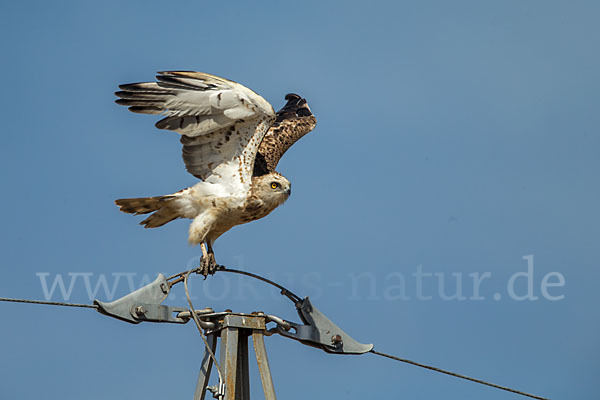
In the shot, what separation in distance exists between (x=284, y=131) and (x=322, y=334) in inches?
165

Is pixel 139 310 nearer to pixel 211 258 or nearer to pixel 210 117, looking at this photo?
pixel 211 258

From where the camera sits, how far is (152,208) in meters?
8.51

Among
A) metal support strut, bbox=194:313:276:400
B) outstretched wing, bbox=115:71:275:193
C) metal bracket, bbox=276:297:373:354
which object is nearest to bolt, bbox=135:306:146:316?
metal support strut, bbox=194:313:276:400

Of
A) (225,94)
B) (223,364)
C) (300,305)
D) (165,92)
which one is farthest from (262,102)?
(223,364)

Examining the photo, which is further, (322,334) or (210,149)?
(210,149)

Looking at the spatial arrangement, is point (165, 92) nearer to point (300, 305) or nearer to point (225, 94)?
point (225, 94)

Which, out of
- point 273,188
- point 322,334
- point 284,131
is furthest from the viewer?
point 284,131

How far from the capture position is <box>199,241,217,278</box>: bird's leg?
7355 millimetres

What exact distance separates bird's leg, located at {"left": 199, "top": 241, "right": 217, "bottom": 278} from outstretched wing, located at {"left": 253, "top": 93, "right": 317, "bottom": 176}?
5.49 feet

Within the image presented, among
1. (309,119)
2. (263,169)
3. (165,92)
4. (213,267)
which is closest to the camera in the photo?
(213,267)

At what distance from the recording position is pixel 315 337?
6.64 m

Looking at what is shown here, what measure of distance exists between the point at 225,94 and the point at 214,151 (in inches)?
23.2

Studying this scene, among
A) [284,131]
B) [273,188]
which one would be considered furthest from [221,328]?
[284,131]

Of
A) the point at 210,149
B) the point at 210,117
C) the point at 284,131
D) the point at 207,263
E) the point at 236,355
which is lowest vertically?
the point at 236,355
